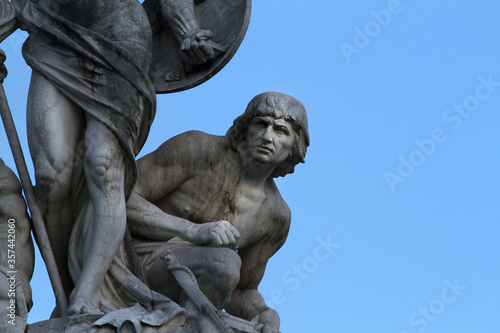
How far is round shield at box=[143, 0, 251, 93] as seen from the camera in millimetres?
14320

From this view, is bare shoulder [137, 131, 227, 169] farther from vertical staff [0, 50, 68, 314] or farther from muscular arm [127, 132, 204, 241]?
vertical staff [0, 50, 68, 314]

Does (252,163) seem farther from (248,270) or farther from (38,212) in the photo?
(38,212)

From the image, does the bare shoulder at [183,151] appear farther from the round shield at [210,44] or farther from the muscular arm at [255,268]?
the muscular arm at [255,268]

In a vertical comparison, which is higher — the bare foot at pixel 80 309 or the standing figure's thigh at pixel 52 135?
the standing figure's thigh at pixel 52 135

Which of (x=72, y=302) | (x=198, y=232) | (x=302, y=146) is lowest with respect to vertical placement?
(x=72, y=302)

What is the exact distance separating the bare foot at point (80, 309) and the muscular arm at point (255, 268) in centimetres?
175

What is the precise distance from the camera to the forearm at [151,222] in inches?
553

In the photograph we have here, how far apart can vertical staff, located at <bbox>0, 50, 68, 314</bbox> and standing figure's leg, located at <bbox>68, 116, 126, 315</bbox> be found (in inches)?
6.8

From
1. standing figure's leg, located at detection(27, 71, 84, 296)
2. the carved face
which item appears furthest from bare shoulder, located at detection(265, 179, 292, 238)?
standing figure's leg, located at detection(27, 71, 84, 296)

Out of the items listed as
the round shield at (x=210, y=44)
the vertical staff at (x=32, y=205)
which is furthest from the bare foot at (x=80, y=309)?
the round shield at (x=210, y=44)

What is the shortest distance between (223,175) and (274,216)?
0.55 meters

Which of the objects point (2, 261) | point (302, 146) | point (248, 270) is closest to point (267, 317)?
point (248, 270)

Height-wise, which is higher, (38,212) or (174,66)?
(174,66)

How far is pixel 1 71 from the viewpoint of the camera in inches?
537
